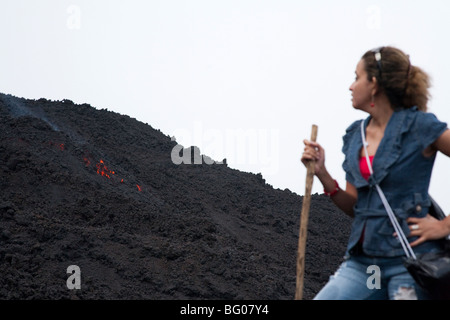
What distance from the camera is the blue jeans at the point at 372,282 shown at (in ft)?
9.64

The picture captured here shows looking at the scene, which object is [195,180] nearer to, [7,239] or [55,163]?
[55,163]

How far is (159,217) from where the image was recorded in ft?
31.0

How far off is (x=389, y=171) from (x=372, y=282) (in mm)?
595

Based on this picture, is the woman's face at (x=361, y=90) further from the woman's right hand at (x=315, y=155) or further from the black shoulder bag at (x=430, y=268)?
the black shoulder bag at (x=430, y=268)

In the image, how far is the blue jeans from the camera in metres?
2.94

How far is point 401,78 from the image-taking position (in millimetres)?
3174

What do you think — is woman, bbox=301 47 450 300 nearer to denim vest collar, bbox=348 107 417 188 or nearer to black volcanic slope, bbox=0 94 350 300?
denim vest collar, bbox=348 107 417 188

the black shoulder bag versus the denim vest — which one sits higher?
the denim vest

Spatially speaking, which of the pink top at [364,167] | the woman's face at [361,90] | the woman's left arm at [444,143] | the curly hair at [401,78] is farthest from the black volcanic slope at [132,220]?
the woman's left arm at [444,143]

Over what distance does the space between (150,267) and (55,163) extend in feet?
16.3

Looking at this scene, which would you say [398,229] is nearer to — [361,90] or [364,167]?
[364,167]

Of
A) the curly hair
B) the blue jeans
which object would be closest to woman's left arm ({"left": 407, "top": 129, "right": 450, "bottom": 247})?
the blue jeans

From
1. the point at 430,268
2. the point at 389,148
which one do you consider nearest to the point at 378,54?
the point at 389,148
